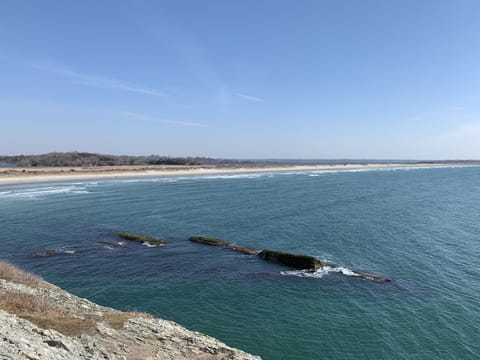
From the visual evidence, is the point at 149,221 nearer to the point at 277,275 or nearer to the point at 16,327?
the point at 277,275

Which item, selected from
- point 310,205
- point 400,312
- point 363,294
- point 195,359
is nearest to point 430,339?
point 400,312

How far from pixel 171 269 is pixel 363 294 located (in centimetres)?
1596

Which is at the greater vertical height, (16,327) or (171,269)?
(16,327)

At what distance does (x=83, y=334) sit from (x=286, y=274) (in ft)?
56.7

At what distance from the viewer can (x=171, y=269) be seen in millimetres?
27812

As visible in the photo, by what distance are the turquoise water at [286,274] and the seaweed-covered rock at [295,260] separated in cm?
118

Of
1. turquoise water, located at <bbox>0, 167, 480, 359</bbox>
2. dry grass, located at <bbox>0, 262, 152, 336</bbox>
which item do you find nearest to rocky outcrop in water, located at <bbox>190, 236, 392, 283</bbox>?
turquoise water, located at <bbox>0, 167, 480, 359</bbox>

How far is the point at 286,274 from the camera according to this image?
26.8 m

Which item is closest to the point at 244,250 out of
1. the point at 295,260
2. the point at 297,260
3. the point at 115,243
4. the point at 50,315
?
the point at 295,260

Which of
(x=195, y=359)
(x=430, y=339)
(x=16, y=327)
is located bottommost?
(x=430, y=339)

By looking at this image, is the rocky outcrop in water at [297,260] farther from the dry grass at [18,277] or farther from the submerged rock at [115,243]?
the dry grass at [18,277]

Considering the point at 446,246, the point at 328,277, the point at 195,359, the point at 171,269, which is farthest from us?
the point at 446,246

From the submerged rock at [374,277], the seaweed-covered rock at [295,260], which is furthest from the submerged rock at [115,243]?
the submerged rock at [374,277]

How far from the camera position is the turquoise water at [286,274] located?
18188mm
